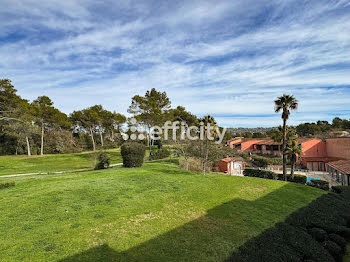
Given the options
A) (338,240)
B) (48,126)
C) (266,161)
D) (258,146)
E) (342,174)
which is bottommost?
(266,161)

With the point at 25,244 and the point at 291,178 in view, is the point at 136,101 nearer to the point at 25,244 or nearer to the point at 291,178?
the point at 291,178

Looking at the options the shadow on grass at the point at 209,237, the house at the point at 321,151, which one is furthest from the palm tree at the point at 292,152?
the shadow on grass at the point at 209,237

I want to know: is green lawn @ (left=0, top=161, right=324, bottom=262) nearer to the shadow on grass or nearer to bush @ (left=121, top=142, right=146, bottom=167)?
the shadow on grass

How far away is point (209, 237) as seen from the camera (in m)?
6.79

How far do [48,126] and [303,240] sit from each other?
48.6m

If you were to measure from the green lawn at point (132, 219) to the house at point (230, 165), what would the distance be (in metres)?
18.8

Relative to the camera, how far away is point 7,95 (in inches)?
1043

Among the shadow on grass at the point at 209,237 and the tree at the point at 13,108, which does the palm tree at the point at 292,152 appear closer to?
the shadow on grass at the point at 209,237

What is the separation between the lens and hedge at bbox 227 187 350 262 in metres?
6.08

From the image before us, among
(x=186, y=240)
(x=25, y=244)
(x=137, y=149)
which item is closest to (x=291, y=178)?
(x=137, y=149)

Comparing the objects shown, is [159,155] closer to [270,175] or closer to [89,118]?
[270,175]

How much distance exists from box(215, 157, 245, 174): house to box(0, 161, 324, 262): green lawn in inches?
742

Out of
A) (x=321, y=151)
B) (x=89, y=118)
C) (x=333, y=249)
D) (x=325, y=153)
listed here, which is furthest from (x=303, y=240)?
(x=89, y=118)

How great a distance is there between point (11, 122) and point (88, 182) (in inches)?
998
